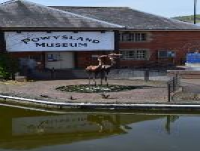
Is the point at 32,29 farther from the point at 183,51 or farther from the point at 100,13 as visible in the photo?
the point at 183,51

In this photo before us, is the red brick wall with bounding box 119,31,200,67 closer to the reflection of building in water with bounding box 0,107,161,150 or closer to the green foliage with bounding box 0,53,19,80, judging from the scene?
the green foliage with bounding box 0,53,19,80

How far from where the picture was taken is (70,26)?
109 feet

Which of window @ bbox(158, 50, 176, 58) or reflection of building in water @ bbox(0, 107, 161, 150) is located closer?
reflection of building in water @ bbox(0, 107, 161, 150)

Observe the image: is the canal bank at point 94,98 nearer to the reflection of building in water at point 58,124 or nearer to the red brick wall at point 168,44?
the reflection of building in water at point 58,124

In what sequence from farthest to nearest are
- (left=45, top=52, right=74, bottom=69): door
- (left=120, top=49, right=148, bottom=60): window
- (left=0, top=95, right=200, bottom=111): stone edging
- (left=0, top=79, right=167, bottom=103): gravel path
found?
1. (left=120, top=49, right=148, bottom=60): window
2. (left=45, top=52, right=74, bottom=69): door
3. (left=0, top=79, right=167, bottom=103): gravel path
4. (left=0, top=95, right=200, bottom=111): stone edging

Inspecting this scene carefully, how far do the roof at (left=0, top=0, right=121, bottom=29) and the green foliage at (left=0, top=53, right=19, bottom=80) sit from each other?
2877mm

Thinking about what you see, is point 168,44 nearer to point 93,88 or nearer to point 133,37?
point 133,37

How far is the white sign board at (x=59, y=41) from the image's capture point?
32.9 metres

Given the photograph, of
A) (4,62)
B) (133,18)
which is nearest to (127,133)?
(4,62)

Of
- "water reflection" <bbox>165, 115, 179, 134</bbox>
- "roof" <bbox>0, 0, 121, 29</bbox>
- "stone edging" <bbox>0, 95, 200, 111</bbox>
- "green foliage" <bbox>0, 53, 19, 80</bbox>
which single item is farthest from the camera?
"roof" <bbox>0, 0, 121, 29</bbox>

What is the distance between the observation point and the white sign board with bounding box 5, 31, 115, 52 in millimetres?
32938

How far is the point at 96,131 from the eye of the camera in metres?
15.4

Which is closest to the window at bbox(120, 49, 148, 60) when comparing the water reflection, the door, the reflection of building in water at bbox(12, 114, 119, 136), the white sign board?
the white sign board

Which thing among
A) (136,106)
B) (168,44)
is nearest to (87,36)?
(168,44)
